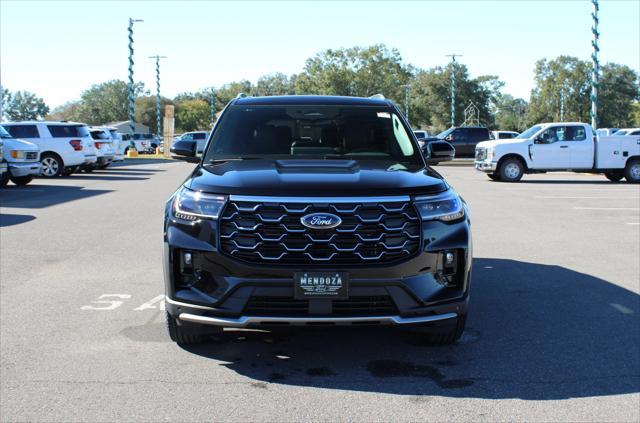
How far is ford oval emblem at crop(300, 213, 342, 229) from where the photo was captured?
4.29 m

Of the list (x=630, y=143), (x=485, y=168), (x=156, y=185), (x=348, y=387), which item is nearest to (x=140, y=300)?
(x=348, y=387)

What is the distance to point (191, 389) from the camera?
4.29m

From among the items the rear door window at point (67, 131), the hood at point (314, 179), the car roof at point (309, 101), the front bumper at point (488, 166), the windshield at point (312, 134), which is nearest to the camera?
the hood at point (314, 179)

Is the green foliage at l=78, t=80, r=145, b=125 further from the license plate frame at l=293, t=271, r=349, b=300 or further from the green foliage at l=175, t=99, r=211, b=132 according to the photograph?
the license plate frame at l=293, t=271, r=349, b=300

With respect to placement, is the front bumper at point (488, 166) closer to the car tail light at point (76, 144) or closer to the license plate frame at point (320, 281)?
the car tail light at point (76, 144)

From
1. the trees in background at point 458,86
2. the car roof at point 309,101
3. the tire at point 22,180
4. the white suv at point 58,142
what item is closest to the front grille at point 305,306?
the car roof at point 309,101

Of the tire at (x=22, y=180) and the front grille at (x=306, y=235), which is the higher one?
the front grille at (x=306, y=235)

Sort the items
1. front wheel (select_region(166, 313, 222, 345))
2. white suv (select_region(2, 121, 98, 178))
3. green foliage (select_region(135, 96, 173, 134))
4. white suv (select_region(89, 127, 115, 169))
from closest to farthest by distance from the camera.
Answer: front wheel (select_region(166, 313, 222, 345)), white suv (select_region(2, 121, 98, 178)), white suv (select_region(89, 127, 115, 169)), green foliage (select_region(135, 96, 173, 134))

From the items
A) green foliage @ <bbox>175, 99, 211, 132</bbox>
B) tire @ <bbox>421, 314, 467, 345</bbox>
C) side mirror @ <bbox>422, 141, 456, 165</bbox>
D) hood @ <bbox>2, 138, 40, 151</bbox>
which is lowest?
tire @ <bbox>421, 314, 467, 345</bbox>

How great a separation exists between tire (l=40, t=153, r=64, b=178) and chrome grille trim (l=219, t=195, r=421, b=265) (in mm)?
21932

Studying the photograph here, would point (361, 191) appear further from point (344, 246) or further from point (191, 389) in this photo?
point (191, 389)

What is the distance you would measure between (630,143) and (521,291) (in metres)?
18.8

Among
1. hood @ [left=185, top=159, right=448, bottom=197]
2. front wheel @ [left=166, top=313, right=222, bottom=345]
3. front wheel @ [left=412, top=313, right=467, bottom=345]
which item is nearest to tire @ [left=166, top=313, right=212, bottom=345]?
front wheel @ [left=166, top=313, right=222, bottom=345]

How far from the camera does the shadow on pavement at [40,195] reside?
1562 centimetres
